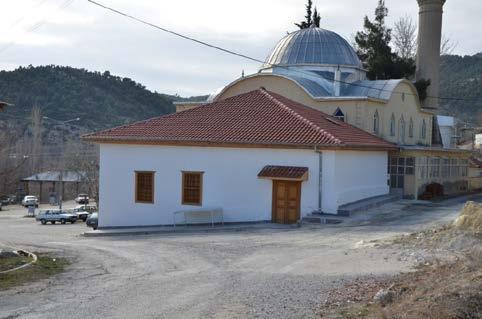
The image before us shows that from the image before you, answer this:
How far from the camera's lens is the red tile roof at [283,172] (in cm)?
2388

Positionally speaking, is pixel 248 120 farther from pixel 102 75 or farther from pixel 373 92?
pixel 102 75

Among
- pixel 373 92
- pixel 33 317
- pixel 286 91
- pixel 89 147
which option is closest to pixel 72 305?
pixel 33 317

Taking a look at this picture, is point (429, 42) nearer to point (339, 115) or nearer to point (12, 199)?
point (339, 115)

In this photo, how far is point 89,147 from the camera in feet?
272

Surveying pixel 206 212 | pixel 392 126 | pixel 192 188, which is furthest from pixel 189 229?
pixel 392 126

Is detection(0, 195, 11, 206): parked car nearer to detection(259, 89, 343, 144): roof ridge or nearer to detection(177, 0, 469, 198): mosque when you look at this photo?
detection(177, 0, 469, 198): mosque

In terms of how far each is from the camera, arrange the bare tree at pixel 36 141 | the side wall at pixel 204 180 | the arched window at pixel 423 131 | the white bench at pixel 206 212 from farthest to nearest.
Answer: the bare tree at pixel 36 141 → the arched window at pixel 423 131 → the white bench at pixel 206 212 → the side wall at pixel 204 180

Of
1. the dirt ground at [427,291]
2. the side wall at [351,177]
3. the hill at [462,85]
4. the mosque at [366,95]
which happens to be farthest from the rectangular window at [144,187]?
the hill at [462,85]

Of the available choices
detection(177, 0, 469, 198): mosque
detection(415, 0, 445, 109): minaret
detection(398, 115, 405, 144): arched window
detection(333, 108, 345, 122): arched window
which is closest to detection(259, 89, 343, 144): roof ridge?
detection(177, 0, 469, 198): mosque

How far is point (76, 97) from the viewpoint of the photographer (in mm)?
89188

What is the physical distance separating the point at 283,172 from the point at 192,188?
3.92 m

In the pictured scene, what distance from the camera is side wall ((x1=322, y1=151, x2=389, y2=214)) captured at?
947 inches

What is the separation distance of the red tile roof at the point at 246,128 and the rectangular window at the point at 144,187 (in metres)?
1.41

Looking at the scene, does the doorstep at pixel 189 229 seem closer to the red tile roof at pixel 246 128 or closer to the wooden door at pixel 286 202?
the wooden door at pixel 286 202
